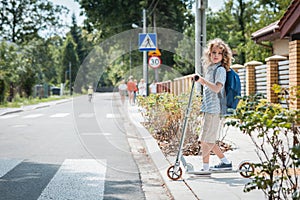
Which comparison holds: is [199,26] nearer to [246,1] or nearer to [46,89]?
[246,1]

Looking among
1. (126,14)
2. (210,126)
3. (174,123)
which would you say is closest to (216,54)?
(210,126)

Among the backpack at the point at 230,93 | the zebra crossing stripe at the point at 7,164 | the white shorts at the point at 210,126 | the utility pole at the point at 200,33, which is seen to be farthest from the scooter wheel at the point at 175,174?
the utility pole at the point at 200,33

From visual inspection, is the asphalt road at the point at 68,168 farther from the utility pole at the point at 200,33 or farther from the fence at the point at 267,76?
the fence at the point at 267,76

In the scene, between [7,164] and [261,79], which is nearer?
[7,164]

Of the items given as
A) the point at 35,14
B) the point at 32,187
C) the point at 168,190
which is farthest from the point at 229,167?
the point at 35,14

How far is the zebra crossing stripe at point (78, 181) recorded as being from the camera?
17.9 ft

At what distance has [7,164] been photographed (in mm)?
7656

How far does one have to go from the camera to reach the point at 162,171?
6.75m

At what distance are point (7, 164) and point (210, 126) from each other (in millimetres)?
3740

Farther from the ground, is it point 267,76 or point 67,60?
point 67,60

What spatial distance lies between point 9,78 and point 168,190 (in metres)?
28.9

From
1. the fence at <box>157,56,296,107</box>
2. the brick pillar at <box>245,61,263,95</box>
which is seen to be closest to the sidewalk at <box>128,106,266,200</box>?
the fence at <box>157,56,296,107</box>

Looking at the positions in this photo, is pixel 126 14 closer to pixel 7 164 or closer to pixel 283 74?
pixel 283 74

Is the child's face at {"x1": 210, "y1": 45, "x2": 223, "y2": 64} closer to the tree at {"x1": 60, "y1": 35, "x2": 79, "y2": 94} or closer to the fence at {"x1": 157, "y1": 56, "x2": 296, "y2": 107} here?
the fence at {"x1": 157, "y1": 56, "x2": 296, "y2": 107}
